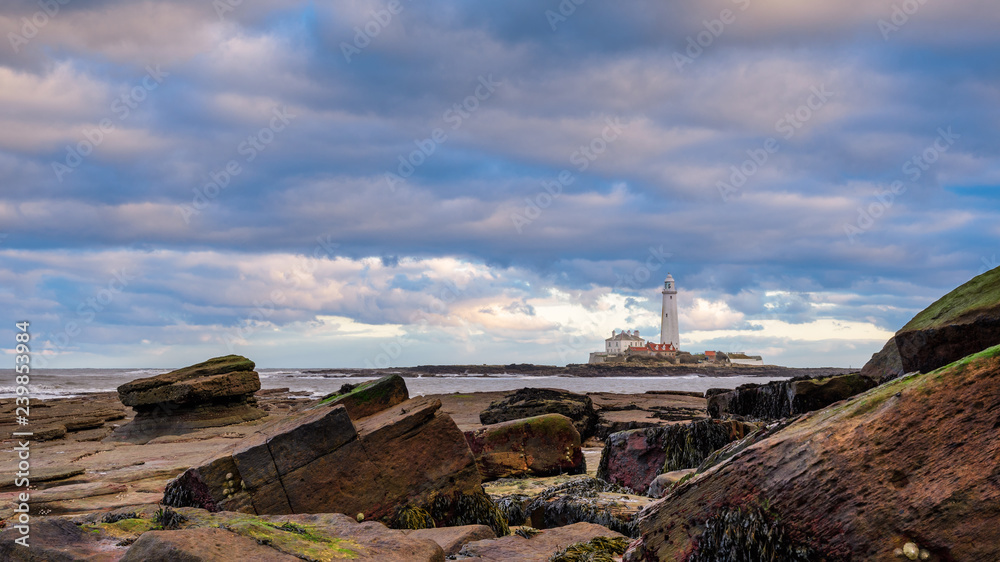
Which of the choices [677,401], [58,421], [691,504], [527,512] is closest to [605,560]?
[691,504]

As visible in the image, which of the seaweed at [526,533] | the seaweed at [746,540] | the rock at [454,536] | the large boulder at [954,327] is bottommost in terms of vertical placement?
the seaweed at [526,533]

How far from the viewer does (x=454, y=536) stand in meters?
6.29

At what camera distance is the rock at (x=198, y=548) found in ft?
13.6

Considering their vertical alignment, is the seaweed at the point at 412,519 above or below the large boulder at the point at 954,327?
below

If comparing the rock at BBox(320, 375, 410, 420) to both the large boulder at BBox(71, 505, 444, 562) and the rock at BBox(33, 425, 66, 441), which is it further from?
the rock at BBox(33, 425, 66, 441)

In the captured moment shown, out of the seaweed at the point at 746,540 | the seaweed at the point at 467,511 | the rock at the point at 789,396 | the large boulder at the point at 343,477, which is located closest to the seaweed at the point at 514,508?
the seaweed at the point at 467,511

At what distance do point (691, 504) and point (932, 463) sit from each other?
1.62m

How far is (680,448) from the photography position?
32.3 ft

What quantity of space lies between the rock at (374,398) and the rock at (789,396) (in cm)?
675

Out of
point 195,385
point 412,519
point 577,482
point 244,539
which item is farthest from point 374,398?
point 195,385

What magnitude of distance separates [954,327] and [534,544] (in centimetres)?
614

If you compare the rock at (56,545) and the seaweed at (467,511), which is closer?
the rock at (56,545)

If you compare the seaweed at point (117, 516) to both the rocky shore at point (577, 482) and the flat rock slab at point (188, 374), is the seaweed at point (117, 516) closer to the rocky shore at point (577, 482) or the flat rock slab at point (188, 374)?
the rocky shore at point (577, 482)

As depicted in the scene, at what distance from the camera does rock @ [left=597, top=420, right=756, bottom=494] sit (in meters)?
9.68
